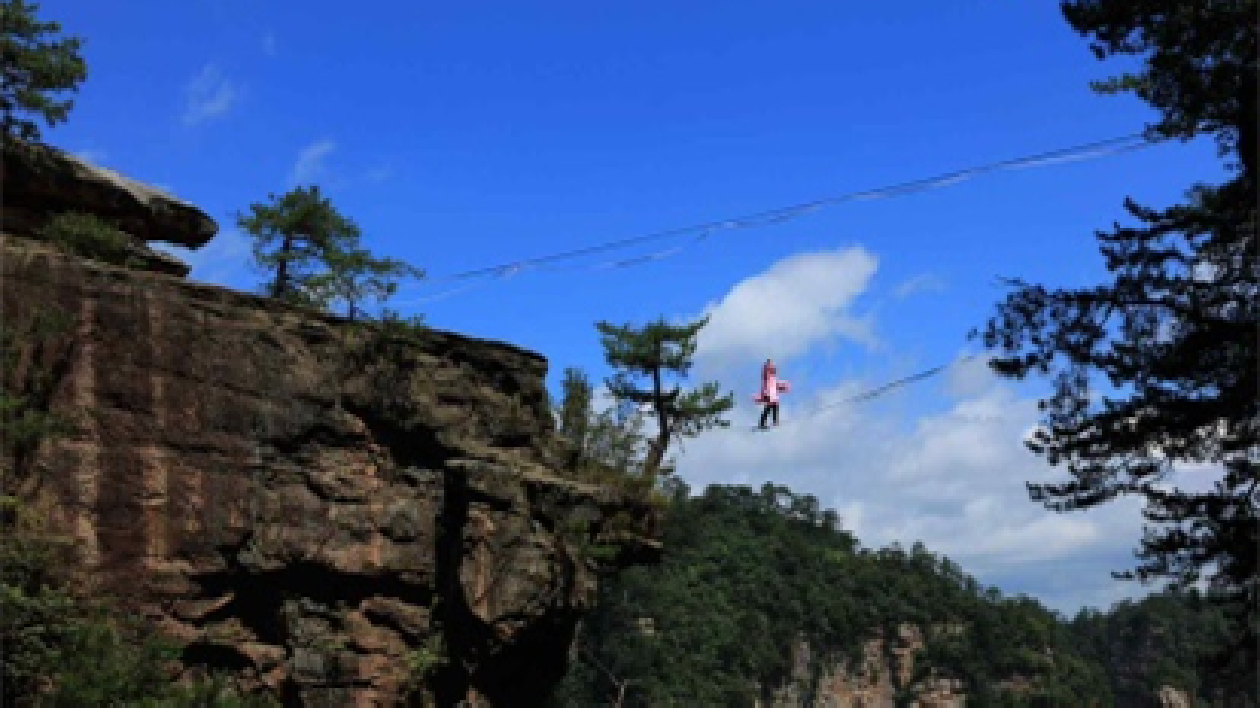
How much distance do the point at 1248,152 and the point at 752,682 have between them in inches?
3768

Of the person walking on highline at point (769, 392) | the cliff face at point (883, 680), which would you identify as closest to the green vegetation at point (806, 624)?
the cliff face at point (883, 680)

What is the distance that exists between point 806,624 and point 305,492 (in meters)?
99.7

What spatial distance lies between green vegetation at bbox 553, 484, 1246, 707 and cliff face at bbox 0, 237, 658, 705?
54.3 meters

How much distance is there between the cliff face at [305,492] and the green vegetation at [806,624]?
54.3 m

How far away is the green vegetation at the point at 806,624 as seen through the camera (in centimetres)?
8675

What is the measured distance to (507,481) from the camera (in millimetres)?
21953

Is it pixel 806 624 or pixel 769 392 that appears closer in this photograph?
pixel 769 392

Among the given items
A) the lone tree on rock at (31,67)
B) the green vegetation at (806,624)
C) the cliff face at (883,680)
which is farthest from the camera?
the cliff face at (883,680)

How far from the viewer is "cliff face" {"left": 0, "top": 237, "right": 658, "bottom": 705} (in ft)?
60.2

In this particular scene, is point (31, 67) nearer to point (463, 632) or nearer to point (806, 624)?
point (463, 632)

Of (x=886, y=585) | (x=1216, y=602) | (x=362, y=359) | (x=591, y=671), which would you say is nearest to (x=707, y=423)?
(x=362, y=359)

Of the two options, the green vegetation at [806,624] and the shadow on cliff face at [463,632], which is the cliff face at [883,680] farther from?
the shadow on cliff face at [463,632]

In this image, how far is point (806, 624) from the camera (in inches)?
4486

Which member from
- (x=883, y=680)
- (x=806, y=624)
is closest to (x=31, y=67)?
(x=806, y=624)
